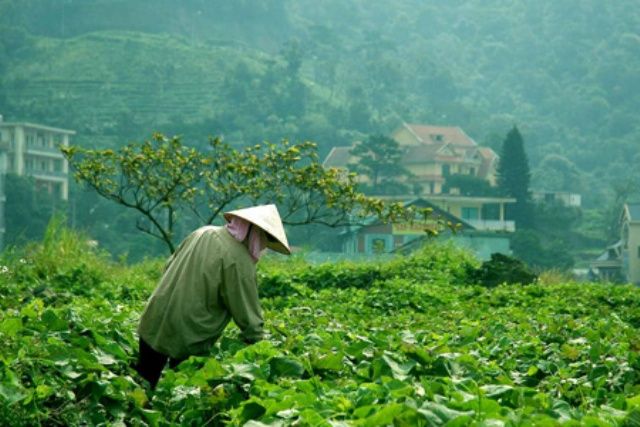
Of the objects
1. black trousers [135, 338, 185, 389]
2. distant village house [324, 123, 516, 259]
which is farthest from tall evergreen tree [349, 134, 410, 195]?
black trousers [135, 338, 185, 389]

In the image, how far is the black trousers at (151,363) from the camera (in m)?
7.38

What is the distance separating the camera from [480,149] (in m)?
102

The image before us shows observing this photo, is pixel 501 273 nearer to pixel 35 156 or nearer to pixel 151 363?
pixel 151 363

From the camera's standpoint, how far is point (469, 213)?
8312 centimetres

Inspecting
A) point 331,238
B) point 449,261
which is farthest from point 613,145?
point 449,261

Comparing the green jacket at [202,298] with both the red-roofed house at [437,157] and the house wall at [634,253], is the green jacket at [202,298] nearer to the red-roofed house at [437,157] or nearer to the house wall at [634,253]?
the house wall at [634,253]

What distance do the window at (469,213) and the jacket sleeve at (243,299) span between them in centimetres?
7595

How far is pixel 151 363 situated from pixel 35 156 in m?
81.2

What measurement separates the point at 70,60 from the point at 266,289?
95.5 meters

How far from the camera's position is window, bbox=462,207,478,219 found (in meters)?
82.8

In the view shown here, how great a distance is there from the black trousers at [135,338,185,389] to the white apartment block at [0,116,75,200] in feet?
245

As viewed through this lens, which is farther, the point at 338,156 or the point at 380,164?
the point at 338,156

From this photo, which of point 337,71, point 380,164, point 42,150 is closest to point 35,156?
point 42,150

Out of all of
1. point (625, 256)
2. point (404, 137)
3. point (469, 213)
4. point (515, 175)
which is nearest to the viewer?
point (625, 256)
